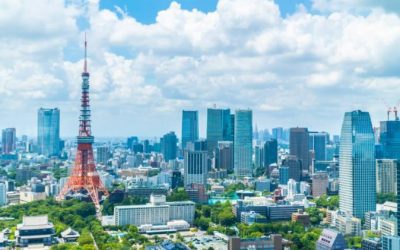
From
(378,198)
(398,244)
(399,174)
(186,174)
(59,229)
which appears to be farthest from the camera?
(186,174)

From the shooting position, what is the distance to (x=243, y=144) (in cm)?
4641

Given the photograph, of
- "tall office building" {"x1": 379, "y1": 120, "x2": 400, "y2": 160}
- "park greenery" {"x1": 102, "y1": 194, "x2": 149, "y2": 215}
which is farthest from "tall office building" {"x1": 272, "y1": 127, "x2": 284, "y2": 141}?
"park greenery" {"x1": 102, "y1": 194, "x2": 149, "y2": 215}

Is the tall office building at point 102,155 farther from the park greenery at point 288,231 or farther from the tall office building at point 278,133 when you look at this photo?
the tall office building at point 278,133

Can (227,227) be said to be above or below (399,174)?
below

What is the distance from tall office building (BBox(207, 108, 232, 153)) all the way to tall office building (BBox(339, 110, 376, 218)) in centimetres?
2764

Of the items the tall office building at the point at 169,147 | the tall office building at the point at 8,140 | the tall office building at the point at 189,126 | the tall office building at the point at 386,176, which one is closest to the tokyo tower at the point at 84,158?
the tall office building at the point at 386,176

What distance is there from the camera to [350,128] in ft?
85.3

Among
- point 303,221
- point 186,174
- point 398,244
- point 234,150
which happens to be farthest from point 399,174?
point 234,150

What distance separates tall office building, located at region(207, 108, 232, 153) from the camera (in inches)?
2105

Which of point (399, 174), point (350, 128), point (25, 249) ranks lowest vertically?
point (25, 249)

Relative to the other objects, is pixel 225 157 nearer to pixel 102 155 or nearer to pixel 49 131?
pixel 102 155

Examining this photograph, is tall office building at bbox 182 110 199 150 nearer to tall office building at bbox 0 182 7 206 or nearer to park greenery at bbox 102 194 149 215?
tall office building at bbox 0 182 7 206

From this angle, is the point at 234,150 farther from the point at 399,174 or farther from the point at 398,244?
the point at 398,244

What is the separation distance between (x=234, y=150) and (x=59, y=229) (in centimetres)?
2622
